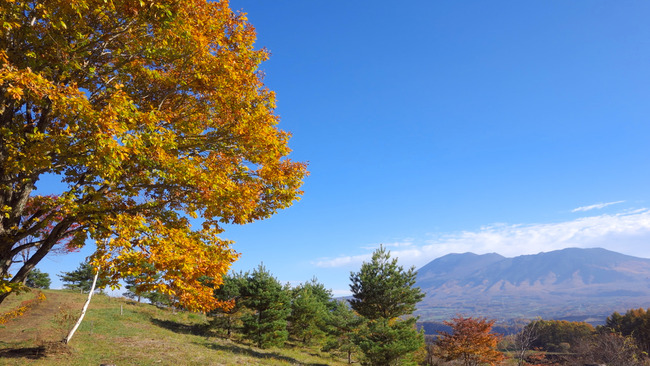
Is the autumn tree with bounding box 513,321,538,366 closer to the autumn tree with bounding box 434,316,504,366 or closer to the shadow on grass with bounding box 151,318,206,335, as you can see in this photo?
the autumn tree with bounding box 434,316,504,366

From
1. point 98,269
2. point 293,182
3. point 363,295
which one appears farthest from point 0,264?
point 363,295

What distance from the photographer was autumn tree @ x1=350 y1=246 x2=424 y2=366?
22.5 m

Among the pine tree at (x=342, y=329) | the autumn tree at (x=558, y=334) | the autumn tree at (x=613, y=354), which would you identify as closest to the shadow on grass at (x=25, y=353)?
the pine tree at (x=342, y=329)

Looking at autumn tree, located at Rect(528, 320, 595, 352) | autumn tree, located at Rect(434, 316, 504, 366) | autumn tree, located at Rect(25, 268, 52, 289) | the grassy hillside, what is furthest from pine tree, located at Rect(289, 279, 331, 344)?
autumn tree, located at Rect(528, 320, 595, 352)

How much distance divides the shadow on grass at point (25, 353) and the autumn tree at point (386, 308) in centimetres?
1797

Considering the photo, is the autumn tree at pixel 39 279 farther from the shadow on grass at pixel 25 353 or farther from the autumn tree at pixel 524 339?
the autumn tree at pixel 524 339

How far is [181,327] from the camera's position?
34250 millimetres

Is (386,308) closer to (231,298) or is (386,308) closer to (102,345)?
(231,298)

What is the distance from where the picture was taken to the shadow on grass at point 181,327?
3262cm

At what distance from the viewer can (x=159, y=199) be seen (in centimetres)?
816

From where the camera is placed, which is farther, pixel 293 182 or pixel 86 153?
pixel 293 182

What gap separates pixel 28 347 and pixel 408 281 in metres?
24.2

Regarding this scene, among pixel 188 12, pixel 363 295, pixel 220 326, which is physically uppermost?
pixel 188 12

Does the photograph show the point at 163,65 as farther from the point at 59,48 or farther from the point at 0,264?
the point at 0,264
